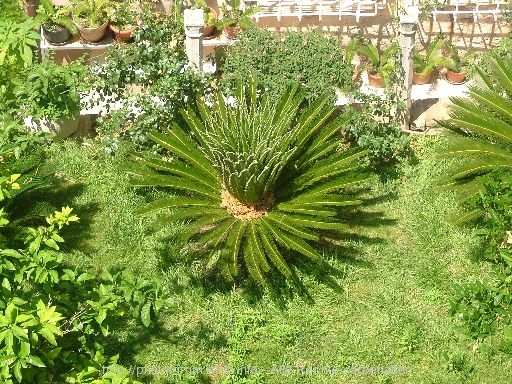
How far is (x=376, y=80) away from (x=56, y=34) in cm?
387

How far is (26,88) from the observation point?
7465mm

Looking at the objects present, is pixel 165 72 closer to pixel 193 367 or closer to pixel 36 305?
pixel 193 367

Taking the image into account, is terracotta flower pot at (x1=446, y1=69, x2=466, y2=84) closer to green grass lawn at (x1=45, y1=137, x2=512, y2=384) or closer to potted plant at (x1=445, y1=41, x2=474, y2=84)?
potted plant at (x1=445, y1=41, x2=474, y2=84)

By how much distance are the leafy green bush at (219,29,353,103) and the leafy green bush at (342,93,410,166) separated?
0.29 meters

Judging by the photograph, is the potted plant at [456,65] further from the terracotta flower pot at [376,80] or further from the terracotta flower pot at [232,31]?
the terracotta flower pot at [232,31]

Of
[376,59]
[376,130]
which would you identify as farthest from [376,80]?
[376,130]

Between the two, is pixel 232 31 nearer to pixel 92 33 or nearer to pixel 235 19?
pixel 235 19

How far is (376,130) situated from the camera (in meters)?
7.80

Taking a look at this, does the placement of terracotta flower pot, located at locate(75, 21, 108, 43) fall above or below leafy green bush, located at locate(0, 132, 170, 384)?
above

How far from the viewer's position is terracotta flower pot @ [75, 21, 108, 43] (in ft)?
28.9

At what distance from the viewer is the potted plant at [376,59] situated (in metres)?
8.29

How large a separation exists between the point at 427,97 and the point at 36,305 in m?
5.64

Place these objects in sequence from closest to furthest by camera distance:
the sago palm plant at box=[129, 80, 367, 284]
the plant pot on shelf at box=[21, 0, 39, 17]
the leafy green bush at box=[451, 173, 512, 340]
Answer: the leafy green bush at box=[451, 173, 512, 340] < the sago palm plant at box=[129, 80, 367, 284] < the plant pot on shelf at box=[21, 0, 39, 17]

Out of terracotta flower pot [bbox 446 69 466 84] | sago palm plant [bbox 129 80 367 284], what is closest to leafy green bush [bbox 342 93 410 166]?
sago palm plant [bbox 129 80 367 284]
